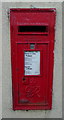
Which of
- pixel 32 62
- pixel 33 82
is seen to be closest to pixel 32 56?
pixel 32 62

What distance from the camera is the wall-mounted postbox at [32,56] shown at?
3318 mm

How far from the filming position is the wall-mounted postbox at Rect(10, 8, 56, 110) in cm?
332

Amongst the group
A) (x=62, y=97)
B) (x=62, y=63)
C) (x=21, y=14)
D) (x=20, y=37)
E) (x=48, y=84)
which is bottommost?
(x=62, y=97)

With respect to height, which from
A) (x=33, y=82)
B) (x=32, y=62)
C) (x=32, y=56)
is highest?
(x=32, y=56)

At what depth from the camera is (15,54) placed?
3.41 m

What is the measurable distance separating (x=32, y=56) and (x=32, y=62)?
0.10m

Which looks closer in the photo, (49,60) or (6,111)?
(49,60)

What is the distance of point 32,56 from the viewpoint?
135 inches

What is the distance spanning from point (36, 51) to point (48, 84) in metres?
0.60

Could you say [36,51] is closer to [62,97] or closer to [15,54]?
[15,54]

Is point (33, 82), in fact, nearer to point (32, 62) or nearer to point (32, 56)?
point (32, 62)

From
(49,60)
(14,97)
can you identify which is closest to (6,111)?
(14,97)

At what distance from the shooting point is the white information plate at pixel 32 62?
342cm

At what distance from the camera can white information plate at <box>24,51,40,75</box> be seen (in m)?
3.42
